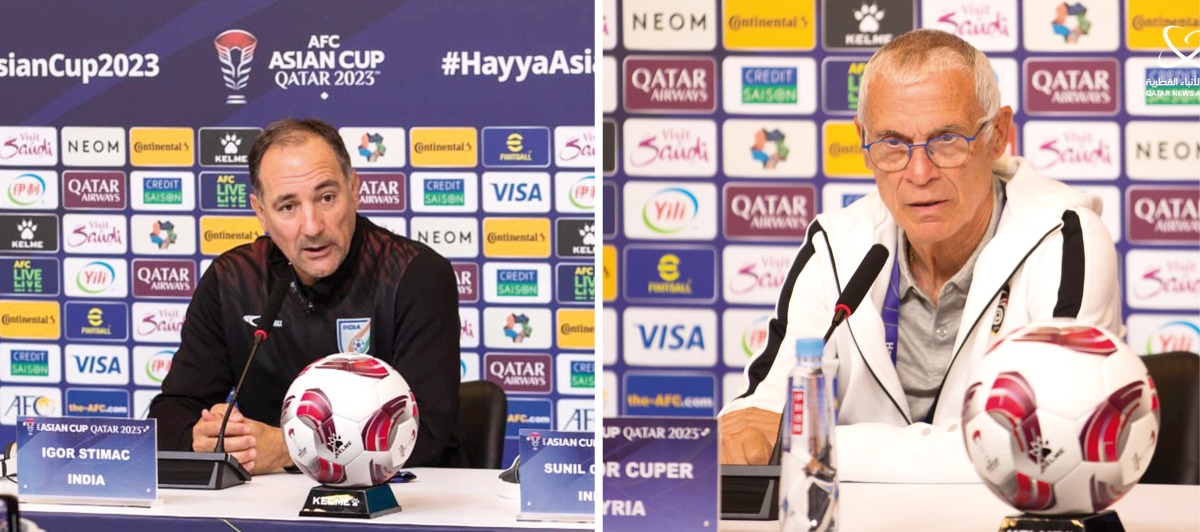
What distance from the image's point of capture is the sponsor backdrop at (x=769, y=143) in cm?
196

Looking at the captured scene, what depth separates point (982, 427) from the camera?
3.94ft

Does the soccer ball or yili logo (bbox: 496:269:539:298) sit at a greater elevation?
yili logo (bbox: 496:269:539:298)

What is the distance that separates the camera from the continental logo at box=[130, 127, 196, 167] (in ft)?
9.11

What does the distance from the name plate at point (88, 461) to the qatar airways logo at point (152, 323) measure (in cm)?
98

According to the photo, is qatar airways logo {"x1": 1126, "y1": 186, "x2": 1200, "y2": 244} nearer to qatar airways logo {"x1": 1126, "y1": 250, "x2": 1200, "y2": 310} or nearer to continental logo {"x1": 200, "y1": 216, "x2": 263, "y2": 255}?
qatar airways logo {"x1": 1126, "y1": 250, "x2": 1200, "y2": 310}

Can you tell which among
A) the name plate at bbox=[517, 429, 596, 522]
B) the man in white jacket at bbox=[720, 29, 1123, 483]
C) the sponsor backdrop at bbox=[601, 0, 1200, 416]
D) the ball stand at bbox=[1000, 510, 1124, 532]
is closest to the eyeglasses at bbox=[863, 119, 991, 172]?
the man in white jacket at bbox=[720, 29, 1123, 483]

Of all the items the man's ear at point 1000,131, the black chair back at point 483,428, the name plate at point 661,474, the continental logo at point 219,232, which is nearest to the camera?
the name plate at point 661,474

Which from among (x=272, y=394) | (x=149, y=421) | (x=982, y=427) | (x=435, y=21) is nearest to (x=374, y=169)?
(x=435, y=21)

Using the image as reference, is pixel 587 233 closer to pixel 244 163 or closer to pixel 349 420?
pixel 244 163

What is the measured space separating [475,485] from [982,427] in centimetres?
88

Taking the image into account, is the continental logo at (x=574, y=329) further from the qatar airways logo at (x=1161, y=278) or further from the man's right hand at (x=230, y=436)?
the qatar airways logo at (x=1161, y=278)

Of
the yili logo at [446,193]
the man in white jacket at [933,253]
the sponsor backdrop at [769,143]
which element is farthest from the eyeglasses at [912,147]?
the yili logo at [446,193]

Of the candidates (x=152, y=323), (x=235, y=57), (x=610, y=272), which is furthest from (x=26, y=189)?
(x=610, y=272)

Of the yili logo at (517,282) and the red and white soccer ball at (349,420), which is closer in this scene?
the red and white soccer ball at (349,420)
